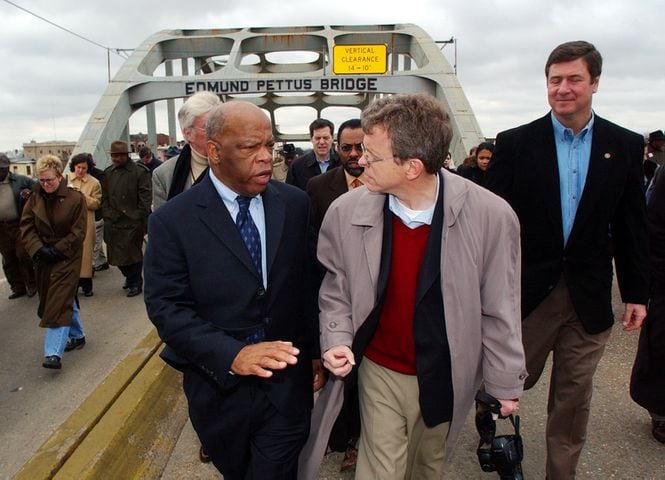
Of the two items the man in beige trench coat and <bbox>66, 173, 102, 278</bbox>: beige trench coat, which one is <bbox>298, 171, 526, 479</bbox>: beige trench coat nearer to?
the man in beige trench coat

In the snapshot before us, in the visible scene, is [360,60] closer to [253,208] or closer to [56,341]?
[56,341]

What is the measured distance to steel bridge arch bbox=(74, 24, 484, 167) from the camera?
1906 cm

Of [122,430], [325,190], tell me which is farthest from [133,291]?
[325,190]

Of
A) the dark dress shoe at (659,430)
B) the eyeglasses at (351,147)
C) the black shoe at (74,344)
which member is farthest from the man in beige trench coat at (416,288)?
the black shoe at (74,344)

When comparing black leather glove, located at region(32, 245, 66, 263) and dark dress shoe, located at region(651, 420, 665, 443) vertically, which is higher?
black leather glove, located at region(32, 245, 66, 263)

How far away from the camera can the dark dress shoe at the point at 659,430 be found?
10.6 ft

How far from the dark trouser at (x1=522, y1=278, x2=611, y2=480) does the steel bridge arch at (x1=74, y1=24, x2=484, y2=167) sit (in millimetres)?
15665

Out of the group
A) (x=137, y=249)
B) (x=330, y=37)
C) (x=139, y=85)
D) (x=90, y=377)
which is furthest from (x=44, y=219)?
(x=330, y=37)

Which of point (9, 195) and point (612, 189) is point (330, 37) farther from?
point (612, 189)

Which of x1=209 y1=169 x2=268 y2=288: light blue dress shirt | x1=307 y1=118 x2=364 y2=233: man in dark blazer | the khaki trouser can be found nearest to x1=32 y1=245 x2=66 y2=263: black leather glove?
x1=307 y1=118 x2=364 y2=233: man in dark blazer

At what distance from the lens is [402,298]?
215 centimetres

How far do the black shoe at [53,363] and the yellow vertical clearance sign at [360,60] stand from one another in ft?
59.5

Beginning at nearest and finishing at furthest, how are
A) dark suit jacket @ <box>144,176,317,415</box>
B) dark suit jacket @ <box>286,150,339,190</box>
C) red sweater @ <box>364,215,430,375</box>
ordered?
dark suit jacket @ <box>144,176,317,415</box> → red sweater @ <box>364,215,430,375</box> → dark suit jacket @ <box>286,150,339,190</box>

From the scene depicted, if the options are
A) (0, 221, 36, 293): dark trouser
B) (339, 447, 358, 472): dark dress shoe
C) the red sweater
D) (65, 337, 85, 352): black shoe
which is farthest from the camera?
(0, 221, 36, 293): dark trouser
